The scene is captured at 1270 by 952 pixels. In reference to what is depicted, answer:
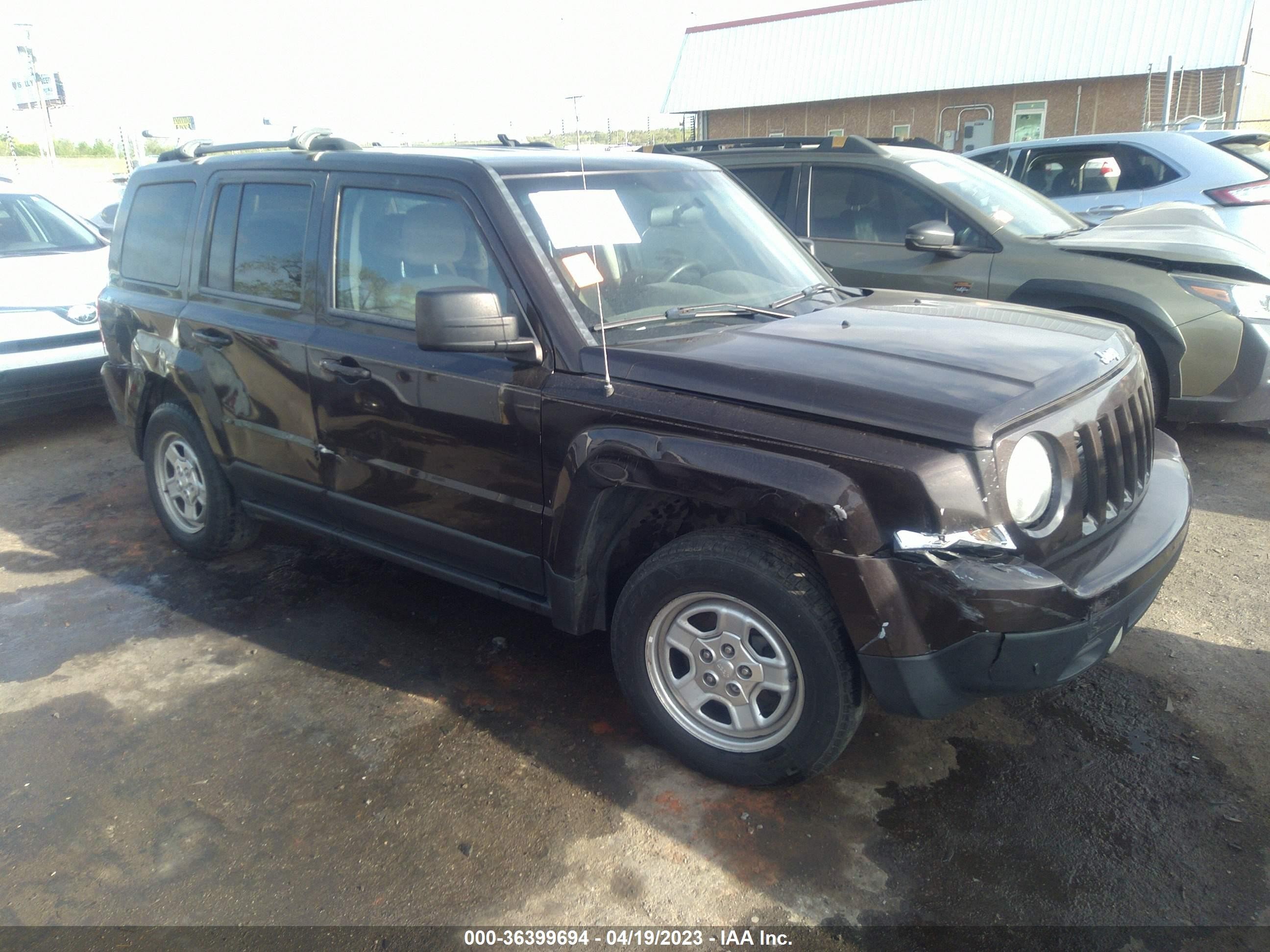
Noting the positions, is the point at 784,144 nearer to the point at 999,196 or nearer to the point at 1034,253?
the point at 999,196

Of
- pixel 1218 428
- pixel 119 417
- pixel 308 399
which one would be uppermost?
pixel 308 399

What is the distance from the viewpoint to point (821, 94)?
27.6 m

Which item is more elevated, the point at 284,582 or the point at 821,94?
the point at 821,94

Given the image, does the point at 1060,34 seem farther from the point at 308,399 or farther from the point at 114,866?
the point at 114,866

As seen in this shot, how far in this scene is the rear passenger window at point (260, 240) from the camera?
3854 millimetres

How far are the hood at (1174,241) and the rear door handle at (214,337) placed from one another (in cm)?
467

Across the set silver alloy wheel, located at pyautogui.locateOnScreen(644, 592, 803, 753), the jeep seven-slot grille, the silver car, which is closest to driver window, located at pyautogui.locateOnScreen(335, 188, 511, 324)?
silver alloy wheel, located at pyautogui.locateOnScreen(644, 592, 803, 753)

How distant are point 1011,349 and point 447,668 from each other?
2409 mm

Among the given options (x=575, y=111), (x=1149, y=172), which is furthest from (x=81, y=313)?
(x=1149, y=172)

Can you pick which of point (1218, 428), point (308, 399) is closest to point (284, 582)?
point (308, 399)

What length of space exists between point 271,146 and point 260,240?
514 mm

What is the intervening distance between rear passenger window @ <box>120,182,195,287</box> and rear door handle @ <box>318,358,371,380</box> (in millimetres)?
1342

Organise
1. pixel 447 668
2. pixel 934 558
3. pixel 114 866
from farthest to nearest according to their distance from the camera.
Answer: pixel 447 668
pixel 114 866
pixel 934 558

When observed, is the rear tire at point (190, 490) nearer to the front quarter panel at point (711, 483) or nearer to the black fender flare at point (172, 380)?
the black fender flare at point (172, 380)
